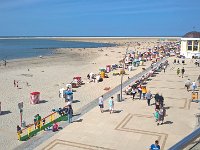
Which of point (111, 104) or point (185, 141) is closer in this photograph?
point (185, 141)

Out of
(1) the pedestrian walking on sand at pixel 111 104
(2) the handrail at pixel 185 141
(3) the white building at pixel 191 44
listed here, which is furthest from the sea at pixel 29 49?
(2) the handrail at pixel 185 141

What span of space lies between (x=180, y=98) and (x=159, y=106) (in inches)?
176

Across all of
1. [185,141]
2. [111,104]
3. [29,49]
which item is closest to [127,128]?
[111,104]

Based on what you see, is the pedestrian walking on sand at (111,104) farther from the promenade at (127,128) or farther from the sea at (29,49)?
the sea at (29,49)

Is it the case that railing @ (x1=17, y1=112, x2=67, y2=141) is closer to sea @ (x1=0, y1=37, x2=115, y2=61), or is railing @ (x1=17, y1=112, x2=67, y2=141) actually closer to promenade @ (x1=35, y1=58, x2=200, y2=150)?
promenade @ (x1=35, y1=58, x2=200, y2=150)

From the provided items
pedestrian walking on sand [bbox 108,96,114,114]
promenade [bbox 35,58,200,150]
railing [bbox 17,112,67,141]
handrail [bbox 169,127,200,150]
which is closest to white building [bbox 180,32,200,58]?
promenade [bbox 35,58,200,150]

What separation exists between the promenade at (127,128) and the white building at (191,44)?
2642 centimetres

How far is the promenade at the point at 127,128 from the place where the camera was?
11316 mm

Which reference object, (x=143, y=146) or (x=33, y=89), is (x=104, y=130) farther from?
(x=33, y=89)

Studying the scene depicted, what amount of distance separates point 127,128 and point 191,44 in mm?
34060

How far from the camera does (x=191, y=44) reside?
4366 centimetres

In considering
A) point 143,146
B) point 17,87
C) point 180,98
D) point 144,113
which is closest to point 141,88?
point 180,98

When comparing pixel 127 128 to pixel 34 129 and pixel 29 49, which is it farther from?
pixel 29 49

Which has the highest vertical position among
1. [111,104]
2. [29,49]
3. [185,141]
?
[29,49]
